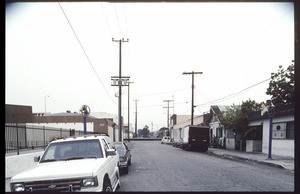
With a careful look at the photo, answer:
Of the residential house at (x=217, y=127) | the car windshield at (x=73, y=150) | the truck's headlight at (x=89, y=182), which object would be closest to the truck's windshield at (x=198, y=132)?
the residential house at (x=217, y=127)

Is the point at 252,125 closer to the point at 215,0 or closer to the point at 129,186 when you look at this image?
the point at 129,186

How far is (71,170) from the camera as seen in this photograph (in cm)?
713

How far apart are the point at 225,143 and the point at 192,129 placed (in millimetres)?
7679

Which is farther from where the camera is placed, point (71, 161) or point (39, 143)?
point (39, 143)

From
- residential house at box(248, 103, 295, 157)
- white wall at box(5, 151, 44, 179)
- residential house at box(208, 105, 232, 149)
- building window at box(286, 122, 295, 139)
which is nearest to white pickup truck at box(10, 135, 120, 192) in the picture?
white wall at box(5, 151, 44, 179)

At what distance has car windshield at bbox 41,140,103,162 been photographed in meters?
8.52

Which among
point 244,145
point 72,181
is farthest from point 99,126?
point 72,181

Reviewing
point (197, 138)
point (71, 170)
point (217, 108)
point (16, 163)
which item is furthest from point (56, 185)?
point (217, 108)

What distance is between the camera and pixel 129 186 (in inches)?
455

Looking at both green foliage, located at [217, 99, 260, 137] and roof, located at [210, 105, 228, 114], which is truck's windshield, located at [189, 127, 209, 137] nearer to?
green foliage, located at [217, 99, 260, 137]

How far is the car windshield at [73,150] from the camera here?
8.52 metres

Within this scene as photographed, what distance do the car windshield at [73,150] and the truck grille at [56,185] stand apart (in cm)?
148

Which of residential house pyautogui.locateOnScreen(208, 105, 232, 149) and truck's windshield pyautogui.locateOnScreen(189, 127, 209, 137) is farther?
residential house pyautogui.locateOnScreen(208, 105, 232, 149)

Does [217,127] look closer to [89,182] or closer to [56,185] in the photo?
[89,182]
